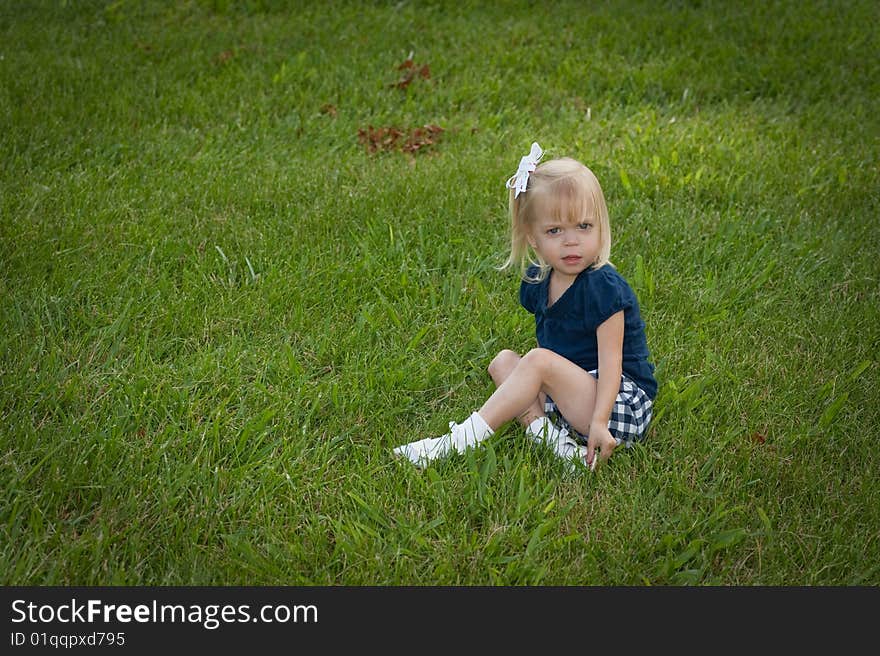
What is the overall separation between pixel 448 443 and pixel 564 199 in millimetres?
942

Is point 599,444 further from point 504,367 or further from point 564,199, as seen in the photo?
point 564,199

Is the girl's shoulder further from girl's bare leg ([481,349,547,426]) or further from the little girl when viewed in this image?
girl's bare leg ([481,349,547,426])

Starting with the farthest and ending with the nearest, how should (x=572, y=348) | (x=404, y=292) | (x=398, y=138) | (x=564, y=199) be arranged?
(x=398, y=138) < (x=404, y=292) < (x=572, y=348) < (x=564, y=199)

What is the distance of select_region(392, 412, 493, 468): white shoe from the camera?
3.36 meters

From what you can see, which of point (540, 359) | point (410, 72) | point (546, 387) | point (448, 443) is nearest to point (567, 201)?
point (540, 359)

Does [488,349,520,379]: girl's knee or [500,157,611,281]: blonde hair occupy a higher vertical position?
[500,157,611,281]: blonde hair

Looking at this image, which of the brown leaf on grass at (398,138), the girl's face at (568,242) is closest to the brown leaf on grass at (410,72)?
the brown leaf on grass at (398,138)

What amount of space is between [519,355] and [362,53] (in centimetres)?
406

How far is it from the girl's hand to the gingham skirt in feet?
0.23

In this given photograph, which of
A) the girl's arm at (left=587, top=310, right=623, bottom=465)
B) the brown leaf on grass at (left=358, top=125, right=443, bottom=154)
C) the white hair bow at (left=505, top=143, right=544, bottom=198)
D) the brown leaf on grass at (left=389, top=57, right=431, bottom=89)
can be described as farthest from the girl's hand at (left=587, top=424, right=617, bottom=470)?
the brown leaf on grass at (left=389, top=57, right=431, bottom=89)

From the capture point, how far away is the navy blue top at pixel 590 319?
3.35 metres

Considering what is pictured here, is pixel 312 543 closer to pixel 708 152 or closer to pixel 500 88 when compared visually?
pixel 708 152

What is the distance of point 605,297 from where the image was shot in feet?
10.9

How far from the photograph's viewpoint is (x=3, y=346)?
382 centimetres
